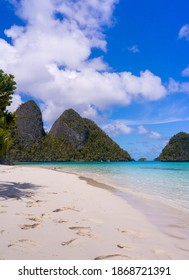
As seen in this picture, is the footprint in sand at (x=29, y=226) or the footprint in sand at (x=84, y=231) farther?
the footprint in sand at (x=29, y=226)

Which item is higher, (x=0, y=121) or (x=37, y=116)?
(x=37, y=116)

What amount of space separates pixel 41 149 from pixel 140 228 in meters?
186

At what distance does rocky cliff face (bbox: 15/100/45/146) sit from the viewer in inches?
7466

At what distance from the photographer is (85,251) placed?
480 centimetres

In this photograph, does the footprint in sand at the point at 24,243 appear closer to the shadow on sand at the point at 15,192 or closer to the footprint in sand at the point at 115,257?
the footprint in sand at the point at 115,257

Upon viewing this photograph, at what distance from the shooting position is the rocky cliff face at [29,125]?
190 metres

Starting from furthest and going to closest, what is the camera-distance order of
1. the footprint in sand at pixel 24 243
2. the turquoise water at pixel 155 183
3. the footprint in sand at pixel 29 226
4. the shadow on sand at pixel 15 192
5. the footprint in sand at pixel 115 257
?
1. the turquoise water at pixel 155 183
2. the shadow on sand at pixel 15 192
3. the footprint in sand at pixel 29 226
4. the footprint in sand at pixel 24 243
5. the footprint in sand at pixel 115 257

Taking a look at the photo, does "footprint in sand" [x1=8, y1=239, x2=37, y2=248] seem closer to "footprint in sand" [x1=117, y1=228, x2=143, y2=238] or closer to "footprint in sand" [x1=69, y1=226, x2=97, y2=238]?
"footprint in sand" [x1=69, y1=226, x2=97, y2=238]

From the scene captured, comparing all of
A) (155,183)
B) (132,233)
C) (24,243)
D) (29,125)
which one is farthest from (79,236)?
(29,125)

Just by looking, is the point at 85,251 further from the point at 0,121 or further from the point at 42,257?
the point at 0,121

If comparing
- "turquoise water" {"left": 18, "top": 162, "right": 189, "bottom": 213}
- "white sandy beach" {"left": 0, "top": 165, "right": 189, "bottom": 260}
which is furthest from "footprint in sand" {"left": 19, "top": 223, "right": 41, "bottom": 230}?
"turquoise water" {"left": 18, "top": 162, "right": 189, "bottom": 213}

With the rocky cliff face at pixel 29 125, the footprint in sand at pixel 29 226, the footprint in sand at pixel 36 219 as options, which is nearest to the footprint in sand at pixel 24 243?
the footprint in sand at pixel 29 226

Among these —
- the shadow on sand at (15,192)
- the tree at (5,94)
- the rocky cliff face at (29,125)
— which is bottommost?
the shadow on sand at (15,192)
